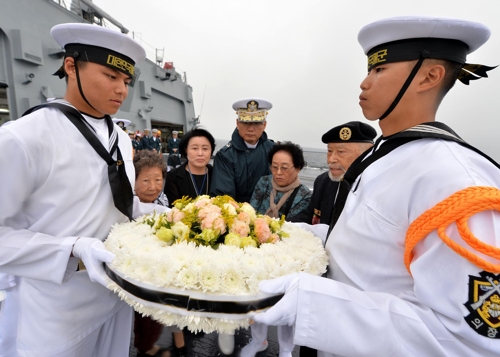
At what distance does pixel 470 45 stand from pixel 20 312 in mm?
2534

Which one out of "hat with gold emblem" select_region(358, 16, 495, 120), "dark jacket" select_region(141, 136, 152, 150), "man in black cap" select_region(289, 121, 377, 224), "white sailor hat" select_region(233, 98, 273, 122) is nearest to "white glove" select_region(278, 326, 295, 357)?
"hat with gold emblem" select_region(358, 16, 495, 120)

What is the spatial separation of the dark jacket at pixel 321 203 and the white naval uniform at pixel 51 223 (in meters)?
1.70

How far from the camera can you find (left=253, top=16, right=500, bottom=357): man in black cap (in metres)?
0.66

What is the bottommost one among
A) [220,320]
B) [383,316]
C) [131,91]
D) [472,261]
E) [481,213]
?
[220,320]

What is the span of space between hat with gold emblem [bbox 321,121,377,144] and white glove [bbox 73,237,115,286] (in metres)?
2.07

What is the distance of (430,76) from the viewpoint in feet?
3.14

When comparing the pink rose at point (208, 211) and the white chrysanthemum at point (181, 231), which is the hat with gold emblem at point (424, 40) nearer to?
the pink rose at point (208, 211)

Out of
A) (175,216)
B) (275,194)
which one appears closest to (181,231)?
(175,216)

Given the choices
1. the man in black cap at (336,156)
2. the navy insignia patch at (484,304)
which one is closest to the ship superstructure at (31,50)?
the man in black cap at (336,156)

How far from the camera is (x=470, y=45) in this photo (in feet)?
3.18

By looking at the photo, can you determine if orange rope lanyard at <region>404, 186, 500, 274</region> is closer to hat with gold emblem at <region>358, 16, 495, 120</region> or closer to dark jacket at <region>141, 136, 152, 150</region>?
hat with gold emblem at <region>358, 16, 495, 120</region>

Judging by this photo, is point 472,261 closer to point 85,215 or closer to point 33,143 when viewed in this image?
point 85,215

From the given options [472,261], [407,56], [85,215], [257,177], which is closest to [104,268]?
[85,215]

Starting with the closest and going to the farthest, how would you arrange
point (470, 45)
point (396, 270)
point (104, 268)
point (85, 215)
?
point (396, 270) → point (470, 45) → point (104, 268) → point (85, 215)
